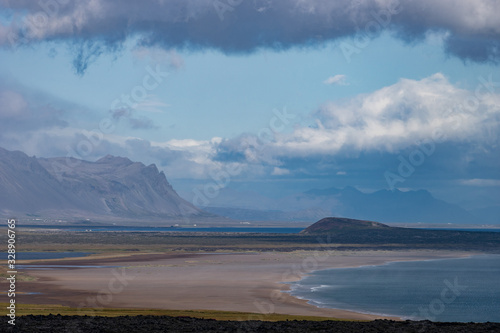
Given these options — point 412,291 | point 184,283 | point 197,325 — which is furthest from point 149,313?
point 412,291

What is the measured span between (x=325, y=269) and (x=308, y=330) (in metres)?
60.5

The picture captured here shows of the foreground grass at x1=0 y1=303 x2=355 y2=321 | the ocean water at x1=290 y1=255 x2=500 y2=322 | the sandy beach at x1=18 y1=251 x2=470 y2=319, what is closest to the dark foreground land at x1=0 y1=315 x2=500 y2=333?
the foreground grass at x1=0 y1=303 x2=355 y2=321

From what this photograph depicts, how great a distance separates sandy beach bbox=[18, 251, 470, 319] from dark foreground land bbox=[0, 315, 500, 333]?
24.7 feet

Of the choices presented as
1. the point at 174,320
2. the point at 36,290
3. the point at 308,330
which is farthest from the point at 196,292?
the point at 308,330

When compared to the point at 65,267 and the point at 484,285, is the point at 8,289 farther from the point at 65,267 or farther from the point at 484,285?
the point at 484,285

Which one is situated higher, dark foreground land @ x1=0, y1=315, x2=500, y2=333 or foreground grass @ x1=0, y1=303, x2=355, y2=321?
dark foreground land @ x1=0, y1=315, x2=500, y2=333

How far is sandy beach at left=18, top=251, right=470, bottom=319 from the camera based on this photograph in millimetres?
58156

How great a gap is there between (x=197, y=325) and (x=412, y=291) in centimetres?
3663

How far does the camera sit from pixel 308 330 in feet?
134

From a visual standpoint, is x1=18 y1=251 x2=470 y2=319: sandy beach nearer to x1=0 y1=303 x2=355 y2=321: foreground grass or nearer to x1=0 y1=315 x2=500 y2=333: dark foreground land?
x1=0 y1=303 x2=355 y2=321: foreground grass

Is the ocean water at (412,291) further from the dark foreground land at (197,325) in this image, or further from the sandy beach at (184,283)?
the dark foreground land at (197,325)

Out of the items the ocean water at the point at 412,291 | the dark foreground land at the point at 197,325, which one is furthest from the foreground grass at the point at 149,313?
the ocean water at the point at 412,291

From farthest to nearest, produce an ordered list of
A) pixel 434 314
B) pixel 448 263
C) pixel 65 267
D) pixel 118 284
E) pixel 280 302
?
pixel 448 263, pixel 65 267, pixel 118 284, pixel 280 302, pixel 434 314

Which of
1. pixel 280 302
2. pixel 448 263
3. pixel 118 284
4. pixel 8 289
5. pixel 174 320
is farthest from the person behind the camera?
pixel 448 263
